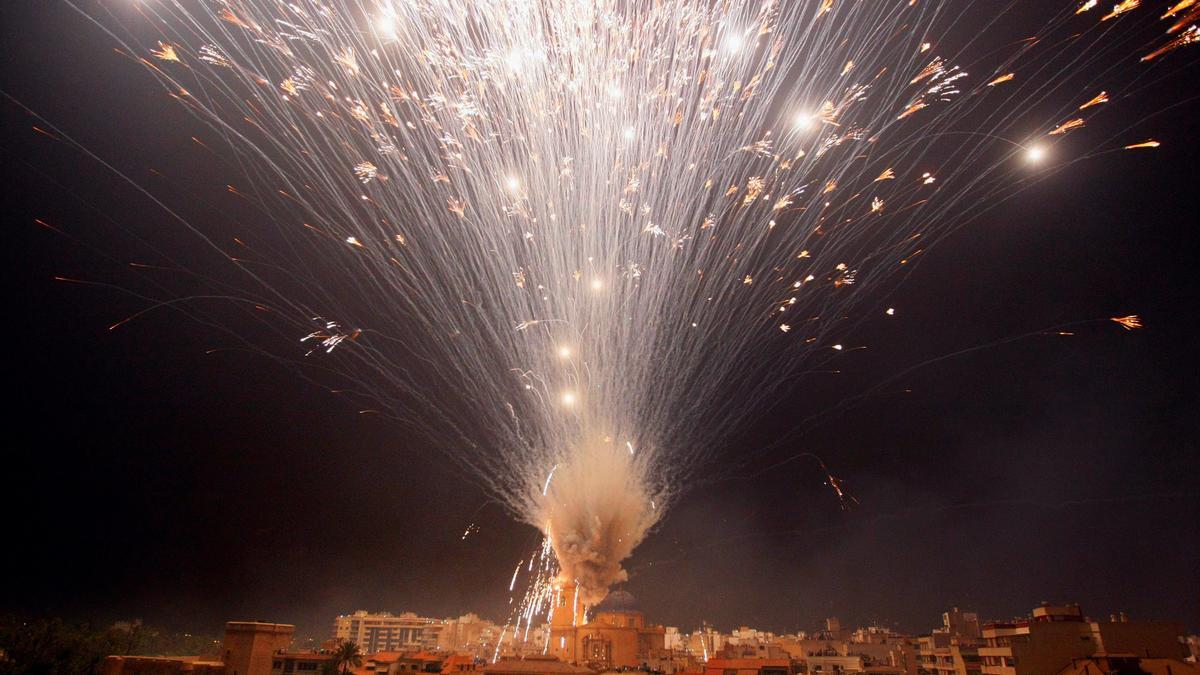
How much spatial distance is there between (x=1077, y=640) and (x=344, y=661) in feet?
110

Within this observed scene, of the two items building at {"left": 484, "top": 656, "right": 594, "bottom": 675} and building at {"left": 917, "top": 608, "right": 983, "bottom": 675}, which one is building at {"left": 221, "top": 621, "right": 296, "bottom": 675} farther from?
building at {"left": 917, "top": 608, "right": 983, "bottom": 675}

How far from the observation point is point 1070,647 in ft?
95.5

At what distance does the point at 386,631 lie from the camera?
3248 inches

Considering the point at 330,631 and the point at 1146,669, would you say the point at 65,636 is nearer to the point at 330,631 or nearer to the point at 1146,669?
the point at 330,631

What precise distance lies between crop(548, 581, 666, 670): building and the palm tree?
11.5 m

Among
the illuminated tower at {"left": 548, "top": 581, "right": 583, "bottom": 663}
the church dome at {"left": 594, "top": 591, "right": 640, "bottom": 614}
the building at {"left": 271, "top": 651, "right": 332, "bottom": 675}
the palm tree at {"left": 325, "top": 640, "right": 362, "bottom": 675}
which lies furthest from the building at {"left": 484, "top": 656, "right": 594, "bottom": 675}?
the church dome at {"left": 594, "top": 591, "right": 640, "bottom": 614}

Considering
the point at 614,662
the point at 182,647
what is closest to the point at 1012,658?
the point at 614,662

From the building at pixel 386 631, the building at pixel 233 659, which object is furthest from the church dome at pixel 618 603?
the building at pixel 386 631

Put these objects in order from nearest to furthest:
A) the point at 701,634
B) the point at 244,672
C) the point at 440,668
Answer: the point at 244,672 → the point at 440,668 → the point at 701,634

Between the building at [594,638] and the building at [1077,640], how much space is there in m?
21.2

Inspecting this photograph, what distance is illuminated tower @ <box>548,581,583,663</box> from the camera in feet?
136

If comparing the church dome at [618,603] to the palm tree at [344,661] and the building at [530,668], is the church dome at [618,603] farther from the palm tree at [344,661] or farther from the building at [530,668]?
the building at [530,668]

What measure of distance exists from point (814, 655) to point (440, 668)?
25.3m

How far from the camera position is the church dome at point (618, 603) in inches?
2174
